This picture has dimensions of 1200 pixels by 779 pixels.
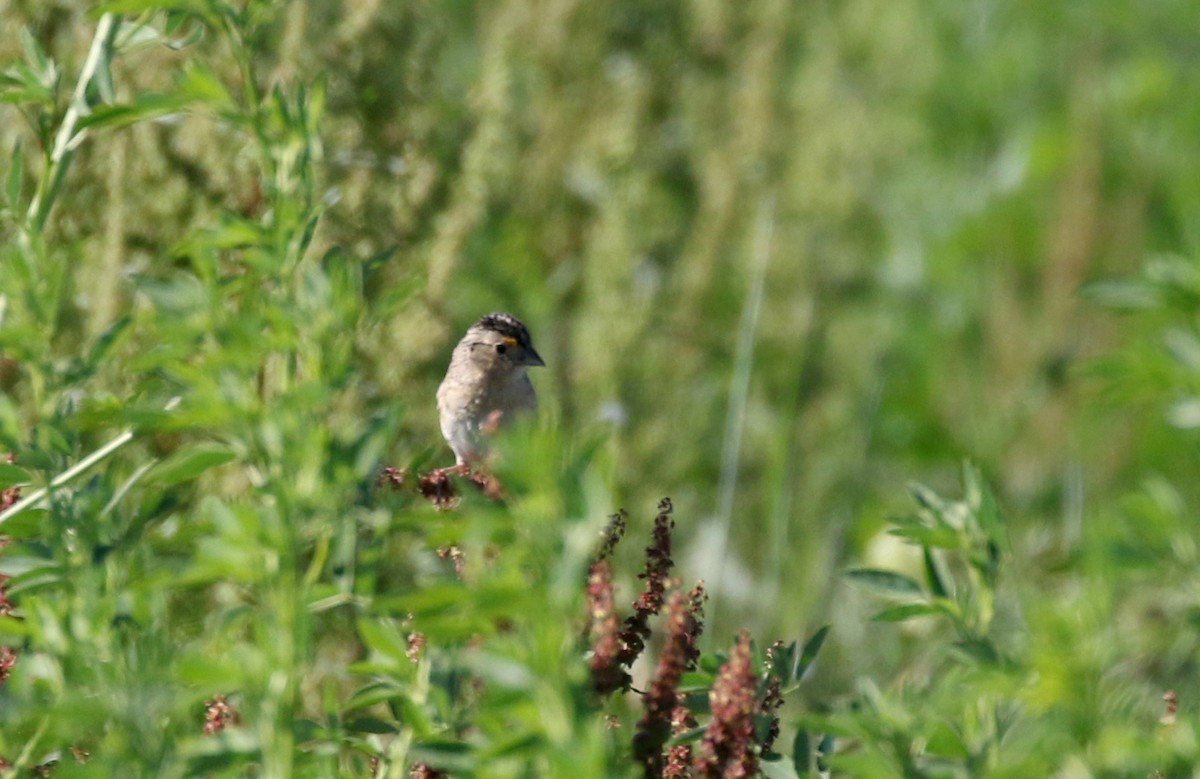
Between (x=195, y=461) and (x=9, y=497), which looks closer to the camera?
(x=195, y=461)

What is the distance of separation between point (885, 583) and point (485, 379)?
2365 millimetres

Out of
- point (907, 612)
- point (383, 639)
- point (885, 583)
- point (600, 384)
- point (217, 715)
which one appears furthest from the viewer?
point (600, 384)

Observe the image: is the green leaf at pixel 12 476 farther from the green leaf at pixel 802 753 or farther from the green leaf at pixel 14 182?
the green leaf at pixel 802 753

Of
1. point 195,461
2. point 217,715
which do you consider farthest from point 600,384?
point 195,461

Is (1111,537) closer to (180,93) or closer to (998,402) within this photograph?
(180,93)

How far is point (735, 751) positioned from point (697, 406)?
4.08 metres

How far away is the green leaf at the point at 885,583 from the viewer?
73.2 inches

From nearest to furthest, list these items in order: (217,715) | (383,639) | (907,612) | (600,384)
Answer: (383,639), (907,612), (217,715), (600,384)

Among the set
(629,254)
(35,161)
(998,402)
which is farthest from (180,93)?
(998,402)

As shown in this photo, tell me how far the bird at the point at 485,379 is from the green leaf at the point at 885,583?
2.14 m

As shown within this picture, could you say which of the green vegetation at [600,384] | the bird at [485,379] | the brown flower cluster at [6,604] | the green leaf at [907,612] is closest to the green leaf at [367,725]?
the green vegetation at [600,384]

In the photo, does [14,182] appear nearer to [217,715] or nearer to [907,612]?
[217,715]

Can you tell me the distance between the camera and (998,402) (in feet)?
24.7

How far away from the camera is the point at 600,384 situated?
5078 millimetres
